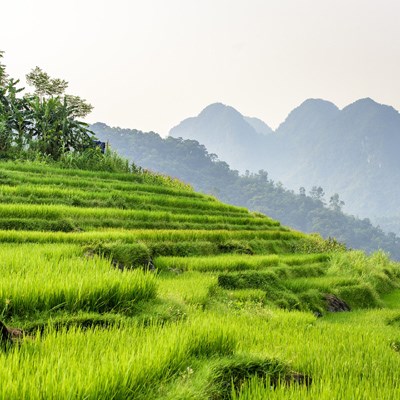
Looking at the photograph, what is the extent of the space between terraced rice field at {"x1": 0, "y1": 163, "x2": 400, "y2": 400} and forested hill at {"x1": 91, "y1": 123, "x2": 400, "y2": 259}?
11059 centimetres

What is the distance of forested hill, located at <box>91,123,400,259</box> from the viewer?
12675 cm

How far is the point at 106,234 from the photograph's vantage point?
31.1ft

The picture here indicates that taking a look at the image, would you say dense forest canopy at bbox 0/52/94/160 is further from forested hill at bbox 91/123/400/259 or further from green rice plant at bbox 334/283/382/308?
forested hill at bbox 91/123/400/259

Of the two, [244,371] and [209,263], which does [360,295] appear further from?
[244,371]

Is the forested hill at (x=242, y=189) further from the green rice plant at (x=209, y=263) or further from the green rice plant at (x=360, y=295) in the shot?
the green rice plant at (x=209, y=263)

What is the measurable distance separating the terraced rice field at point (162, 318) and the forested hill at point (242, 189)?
11059 centimetres

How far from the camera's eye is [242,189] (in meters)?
138

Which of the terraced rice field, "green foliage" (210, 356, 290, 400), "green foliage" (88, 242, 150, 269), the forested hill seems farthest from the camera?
the forested hill

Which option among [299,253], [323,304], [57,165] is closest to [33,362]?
[323,304]

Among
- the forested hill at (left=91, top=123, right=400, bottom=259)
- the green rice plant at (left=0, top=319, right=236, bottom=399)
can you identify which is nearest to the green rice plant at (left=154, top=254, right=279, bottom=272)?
the green rice plant at (left=0, top=319, right=236, bottom=399)

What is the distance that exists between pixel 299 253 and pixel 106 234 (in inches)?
378

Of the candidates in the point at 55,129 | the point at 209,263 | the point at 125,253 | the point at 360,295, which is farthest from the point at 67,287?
the point at 55,129

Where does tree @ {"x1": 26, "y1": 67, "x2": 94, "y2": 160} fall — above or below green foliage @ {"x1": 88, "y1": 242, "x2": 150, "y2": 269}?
above

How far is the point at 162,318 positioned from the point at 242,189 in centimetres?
13469
